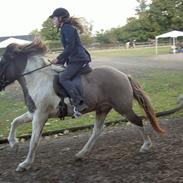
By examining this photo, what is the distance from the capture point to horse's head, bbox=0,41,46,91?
7.40 meters

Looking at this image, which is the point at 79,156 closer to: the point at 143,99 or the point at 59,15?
the point at 143,99

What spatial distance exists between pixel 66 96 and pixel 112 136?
2.39m

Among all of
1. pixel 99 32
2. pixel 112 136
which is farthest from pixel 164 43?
pixel 112 136

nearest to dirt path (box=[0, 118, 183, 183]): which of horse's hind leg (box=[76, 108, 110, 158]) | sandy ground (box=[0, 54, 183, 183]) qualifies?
sandy ground (box=[0, 54, 183, 183])

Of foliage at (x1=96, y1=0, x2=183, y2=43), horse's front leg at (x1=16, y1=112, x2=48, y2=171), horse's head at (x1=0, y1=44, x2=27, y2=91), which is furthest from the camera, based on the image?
foliage at (x1=96, y1=0, x2=183, y2=43)

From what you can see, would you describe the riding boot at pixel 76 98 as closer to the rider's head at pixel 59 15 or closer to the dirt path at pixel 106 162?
the dirt path at pixel 106 162

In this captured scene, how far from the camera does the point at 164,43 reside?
97062 millimetres

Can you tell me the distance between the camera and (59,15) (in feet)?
23.9

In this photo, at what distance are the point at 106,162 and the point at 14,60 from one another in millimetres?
2247

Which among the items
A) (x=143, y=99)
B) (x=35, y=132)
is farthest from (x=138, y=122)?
(x=35, y=132)

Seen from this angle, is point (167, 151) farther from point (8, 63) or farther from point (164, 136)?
point (8, 63)

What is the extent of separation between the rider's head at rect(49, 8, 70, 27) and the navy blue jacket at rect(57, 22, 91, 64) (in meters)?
0.10

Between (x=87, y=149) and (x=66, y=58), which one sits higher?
(x=66, y=58)

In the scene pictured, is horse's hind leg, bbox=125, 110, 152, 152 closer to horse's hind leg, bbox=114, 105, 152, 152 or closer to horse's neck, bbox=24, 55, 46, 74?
horse's hind leg, bbox=114, 105, 152, 152
